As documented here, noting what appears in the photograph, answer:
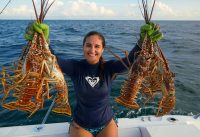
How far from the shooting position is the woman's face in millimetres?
3490

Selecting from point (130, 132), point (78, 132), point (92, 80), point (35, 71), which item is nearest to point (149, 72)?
point (92, 80)

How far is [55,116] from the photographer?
22.6ft

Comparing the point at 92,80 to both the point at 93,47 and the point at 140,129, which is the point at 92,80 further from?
the point at 140,129

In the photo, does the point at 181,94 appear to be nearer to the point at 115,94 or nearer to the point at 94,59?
the point at 115,94

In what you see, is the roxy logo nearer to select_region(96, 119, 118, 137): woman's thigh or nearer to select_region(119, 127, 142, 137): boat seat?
select_region(96, 119, 118, 137): woman's thigh

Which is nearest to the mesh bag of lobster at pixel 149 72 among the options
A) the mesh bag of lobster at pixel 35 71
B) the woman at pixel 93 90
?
the woman at pixel 93 90

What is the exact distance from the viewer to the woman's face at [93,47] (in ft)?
11.5

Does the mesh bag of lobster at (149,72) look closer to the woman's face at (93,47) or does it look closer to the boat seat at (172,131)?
the boat seat at (172,131)

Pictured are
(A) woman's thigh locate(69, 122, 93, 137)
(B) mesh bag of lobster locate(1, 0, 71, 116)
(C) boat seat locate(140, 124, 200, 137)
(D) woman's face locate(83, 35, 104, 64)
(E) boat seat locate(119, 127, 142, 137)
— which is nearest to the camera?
(B) mesh bag of lobster locate(1, 0, 71, 116)

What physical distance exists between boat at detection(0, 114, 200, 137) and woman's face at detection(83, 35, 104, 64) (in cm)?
131

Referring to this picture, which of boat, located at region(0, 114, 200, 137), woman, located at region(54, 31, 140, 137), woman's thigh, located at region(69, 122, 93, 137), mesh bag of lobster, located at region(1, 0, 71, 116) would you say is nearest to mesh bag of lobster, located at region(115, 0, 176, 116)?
woman, located at region(54, 31, 140, 137)

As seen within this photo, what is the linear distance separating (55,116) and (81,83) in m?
3.55

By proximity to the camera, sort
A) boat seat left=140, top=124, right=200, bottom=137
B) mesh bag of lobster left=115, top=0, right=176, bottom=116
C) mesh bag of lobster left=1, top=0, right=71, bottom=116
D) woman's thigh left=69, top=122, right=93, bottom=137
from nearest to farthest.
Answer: mesh bag of lobster left=1, top=0, right=71, bottom=116, mesh bag of lobster left=115, top=0, right=176, bottom=116, woman's thigh left=69, top=122, right=93, bottom=137, boat seat left=140, top=124, right=200, bottom=137

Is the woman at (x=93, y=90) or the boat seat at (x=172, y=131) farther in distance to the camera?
the boat seat at (x=172, y=131)
